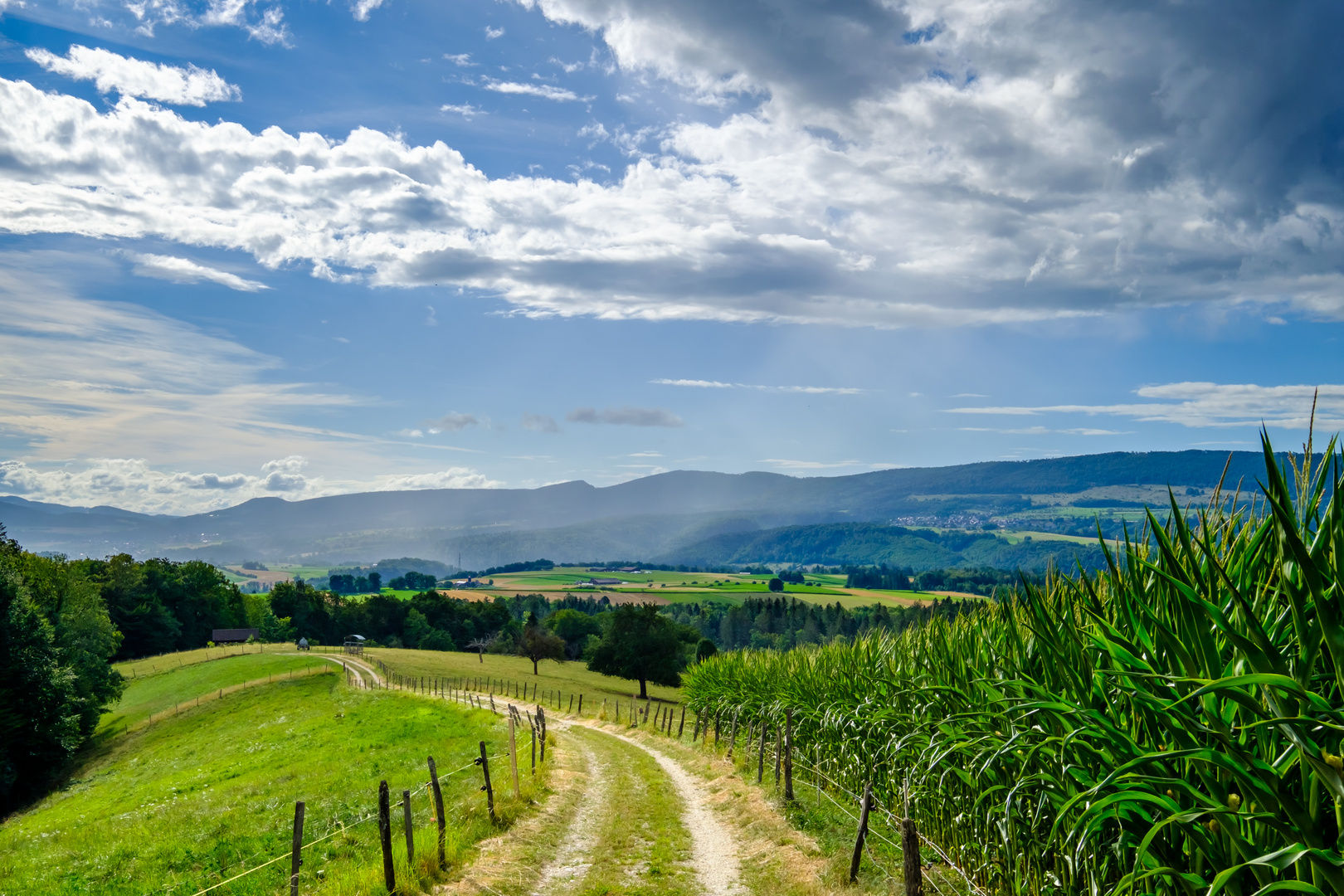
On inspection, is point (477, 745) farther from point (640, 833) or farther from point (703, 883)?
point (703, 883)

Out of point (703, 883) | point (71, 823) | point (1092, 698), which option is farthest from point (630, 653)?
point (1092, 698)

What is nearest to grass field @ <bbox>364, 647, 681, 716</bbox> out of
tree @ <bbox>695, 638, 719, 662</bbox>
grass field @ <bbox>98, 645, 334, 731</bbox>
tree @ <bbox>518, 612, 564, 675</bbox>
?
tree @ <bbox>518, 612, 564, 675</bbox>

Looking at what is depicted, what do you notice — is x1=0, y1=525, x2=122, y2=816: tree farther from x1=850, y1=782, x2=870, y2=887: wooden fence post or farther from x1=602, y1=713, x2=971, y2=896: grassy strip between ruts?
x1=850, y1=782, x2=870, y2=887: wooden fence post

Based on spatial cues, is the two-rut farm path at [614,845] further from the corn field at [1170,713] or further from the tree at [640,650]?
the tree at [640,650]

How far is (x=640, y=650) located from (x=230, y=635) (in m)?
65.5

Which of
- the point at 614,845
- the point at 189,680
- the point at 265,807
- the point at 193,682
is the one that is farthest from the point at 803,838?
the point at 189,680

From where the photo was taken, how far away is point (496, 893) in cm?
1171

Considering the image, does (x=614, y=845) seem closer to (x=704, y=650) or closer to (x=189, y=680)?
(x=189, y=680)

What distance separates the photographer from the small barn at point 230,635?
10575cm

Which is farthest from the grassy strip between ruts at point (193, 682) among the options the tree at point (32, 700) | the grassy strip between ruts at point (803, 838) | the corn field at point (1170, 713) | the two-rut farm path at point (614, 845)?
the corn field at point (1170, 713)

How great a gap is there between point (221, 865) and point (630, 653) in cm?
6092

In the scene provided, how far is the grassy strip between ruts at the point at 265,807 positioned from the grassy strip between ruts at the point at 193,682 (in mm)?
13088

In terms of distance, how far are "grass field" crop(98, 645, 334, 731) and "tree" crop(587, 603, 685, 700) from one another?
1017 inches

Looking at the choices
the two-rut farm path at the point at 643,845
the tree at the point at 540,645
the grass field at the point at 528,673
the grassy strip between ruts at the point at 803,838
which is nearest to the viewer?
the grassy strip between ruts at the point at 803,838
